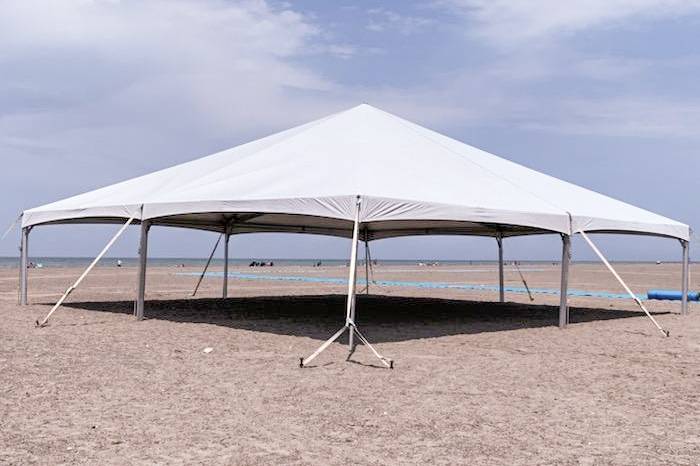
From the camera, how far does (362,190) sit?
775 centimetres

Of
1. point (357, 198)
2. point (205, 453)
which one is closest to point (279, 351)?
point (357, 198)

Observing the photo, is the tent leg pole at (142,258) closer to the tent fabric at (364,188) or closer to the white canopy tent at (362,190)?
the white canopy tent at (362,190)

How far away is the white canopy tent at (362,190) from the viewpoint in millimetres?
8047

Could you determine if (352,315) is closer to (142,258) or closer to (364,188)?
(364,188)

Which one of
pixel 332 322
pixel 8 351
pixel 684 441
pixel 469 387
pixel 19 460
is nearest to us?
pixel 19 460

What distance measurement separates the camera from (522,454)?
4027 mm

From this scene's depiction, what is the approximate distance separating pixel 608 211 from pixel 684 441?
7321 mm

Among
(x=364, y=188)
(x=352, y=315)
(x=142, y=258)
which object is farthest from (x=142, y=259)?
(x=352, y=315)

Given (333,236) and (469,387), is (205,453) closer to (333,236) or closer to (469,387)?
(469,387)

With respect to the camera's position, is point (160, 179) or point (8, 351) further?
point (160, 179)

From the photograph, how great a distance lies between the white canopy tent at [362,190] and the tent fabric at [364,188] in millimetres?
17

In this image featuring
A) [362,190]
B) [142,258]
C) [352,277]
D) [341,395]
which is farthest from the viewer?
[142,258]

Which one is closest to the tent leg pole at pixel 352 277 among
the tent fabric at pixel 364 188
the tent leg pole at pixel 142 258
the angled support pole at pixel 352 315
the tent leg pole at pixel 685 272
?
the angled support pole at pixel 352 315

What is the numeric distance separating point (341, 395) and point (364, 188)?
291 centimetres
